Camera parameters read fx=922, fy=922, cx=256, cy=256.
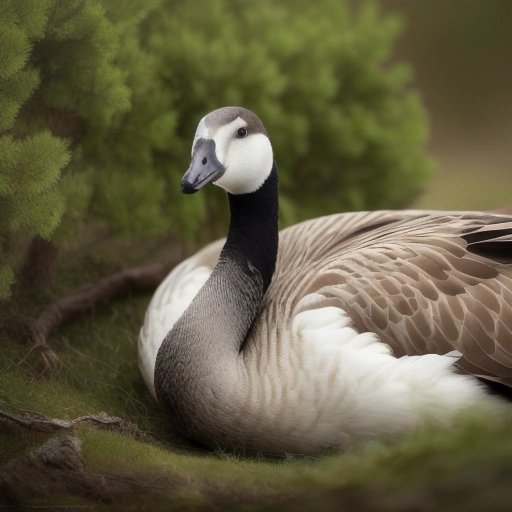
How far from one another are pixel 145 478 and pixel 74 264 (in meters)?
2.12

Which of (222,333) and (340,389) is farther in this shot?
(222,333)

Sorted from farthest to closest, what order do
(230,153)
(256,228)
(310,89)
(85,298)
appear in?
(310,89) → (85,298) → (256,228) → (230,153)

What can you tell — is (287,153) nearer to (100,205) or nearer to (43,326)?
(100,205)

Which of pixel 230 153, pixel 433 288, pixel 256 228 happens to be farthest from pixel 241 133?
pixel 433 288

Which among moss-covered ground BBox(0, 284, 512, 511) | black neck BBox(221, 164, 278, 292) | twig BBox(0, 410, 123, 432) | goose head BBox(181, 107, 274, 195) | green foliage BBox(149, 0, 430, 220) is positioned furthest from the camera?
green foliage BBox(149, 0, 430, 220)

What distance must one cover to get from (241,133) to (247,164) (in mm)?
100

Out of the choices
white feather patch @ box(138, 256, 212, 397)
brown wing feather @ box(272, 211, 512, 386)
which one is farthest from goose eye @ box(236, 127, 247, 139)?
white feather patch @ box(138, 256, 212, 397)

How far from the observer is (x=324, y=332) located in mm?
2764

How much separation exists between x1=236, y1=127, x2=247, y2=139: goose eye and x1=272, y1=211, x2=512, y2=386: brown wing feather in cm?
50

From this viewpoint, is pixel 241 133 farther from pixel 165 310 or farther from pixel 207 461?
pixel 207 461

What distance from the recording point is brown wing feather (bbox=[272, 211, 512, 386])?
2.75 metres

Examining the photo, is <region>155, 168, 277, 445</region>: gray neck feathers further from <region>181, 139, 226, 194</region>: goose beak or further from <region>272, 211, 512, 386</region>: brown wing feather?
<region>181, 139, 226, 194</region>: goose beak

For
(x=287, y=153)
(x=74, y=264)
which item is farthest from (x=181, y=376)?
(x=287, y=153)

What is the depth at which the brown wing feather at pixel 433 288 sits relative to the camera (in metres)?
2.75
